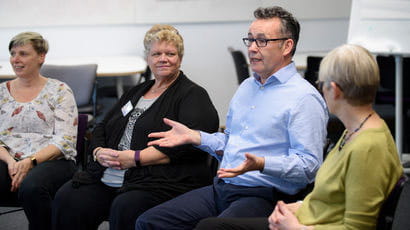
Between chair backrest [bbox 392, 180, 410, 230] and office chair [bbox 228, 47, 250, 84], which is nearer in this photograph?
chair backrest [bbox 392, 180, 410, 230]

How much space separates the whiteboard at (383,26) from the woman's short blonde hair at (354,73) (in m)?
2.62

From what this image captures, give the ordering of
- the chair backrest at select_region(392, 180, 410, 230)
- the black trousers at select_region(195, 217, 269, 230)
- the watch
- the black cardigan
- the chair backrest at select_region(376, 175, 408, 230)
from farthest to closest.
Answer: the chair backrest at select_region(392, 180, 410, 230), the watch, the black cardigan, the black trousers at select_region(195, 217, 269, 230), the chair backrest at select_region(376, 175, 408, 230)

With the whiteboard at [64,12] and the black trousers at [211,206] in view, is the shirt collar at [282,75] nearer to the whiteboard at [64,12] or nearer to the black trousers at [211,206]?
the black trousers at [211,206]

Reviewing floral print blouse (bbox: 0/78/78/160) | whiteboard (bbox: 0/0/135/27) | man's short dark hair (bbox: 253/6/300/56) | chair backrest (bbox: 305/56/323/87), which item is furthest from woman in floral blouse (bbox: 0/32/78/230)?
whiteboard (bbox: 0/0/135/27)

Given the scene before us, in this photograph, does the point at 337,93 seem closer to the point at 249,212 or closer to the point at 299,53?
the point at 249,212

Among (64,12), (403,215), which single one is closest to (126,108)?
(403,215)

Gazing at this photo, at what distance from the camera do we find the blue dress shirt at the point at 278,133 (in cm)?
168

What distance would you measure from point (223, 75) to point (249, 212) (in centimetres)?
363

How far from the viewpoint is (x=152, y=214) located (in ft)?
6.03

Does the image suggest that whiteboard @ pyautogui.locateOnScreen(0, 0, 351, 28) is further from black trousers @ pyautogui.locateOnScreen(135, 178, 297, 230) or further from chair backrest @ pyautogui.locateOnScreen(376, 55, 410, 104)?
black trousers @ pyautogui.locateOnScreen(135, 178, 297, 230)

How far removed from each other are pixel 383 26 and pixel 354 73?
277 centimetres

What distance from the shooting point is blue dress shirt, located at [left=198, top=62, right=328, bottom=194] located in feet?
5.50

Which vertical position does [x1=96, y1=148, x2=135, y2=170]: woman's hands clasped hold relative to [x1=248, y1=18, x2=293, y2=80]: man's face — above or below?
below

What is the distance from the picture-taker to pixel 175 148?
6.95ft
